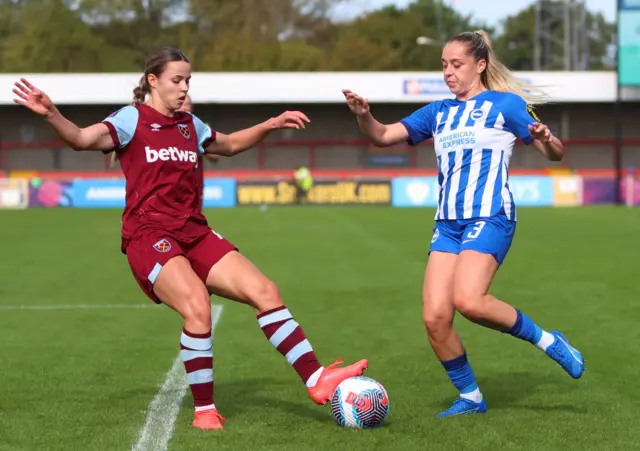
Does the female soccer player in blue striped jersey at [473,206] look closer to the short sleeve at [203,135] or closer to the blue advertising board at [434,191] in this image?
the short sleeve at [203,135]

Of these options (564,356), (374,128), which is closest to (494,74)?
(374,128)

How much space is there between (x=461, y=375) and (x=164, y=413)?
5.82ft

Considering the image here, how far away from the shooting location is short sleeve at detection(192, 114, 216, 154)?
625 centimetres

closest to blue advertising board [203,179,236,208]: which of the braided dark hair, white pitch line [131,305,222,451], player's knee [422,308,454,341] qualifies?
white pitch line [131,305,222,451]

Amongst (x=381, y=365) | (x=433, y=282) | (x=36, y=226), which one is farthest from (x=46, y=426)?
(x=36, y=226)

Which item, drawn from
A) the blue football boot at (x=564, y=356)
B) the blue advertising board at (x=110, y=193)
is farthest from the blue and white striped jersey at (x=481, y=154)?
the blue advertising board at (x=110, y=193)

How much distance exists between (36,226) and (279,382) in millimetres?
20550

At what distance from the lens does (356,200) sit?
129ft

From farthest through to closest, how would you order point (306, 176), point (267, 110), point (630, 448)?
1. point (267, 110)
2. point (306, 176)
3. point (630, 448)

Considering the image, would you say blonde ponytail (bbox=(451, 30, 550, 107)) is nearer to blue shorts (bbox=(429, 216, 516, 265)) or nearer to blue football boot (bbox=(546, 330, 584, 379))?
blue shorts (bbox=(429, 216, 516, 265))

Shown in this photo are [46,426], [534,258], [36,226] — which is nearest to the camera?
[46,426]

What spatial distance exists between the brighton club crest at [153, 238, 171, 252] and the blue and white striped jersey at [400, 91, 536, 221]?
5.34 ft

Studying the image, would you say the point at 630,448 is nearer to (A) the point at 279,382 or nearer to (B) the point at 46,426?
(A) the point at 279,382

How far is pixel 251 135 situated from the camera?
650cm
